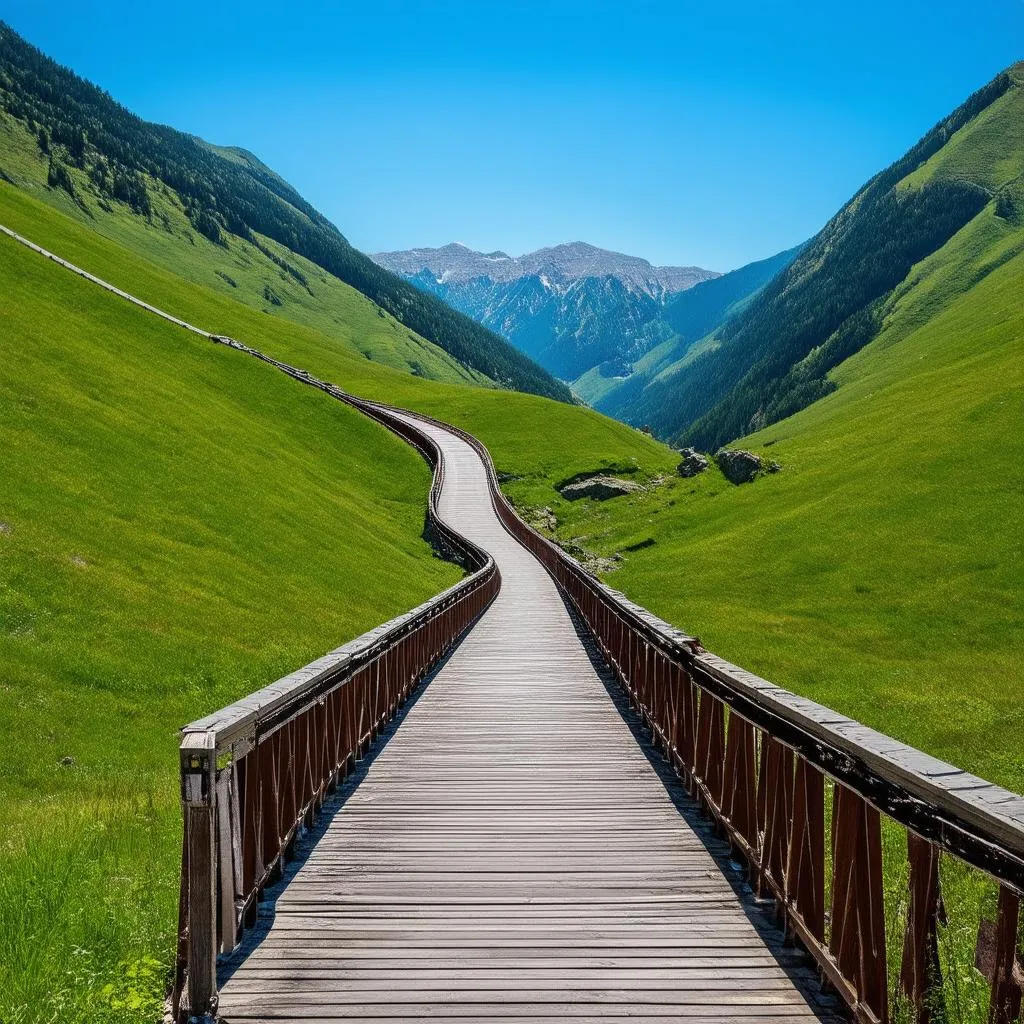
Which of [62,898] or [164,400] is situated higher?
[164,400]

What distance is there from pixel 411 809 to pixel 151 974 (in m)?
3.80

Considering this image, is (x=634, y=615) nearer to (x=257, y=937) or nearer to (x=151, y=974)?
(x=257, y=937)

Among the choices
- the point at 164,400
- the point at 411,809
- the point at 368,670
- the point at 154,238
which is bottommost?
the point at 411,809

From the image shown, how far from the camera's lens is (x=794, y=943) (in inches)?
219

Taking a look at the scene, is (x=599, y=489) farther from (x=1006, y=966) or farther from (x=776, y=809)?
(x=1006, y=966)

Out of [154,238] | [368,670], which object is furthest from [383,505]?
[154,238]

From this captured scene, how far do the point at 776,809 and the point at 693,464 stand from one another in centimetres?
6653

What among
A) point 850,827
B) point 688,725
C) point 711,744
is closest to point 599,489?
point 688,725

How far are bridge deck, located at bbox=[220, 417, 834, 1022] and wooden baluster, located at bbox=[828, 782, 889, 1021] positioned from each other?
1.52 ft

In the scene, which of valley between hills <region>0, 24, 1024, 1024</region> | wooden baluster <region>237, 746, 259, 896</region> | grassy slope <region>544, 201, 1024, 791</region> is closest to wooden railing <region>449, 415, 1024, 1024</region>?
valley between hills <region>0, 24, 1024, 1024</region>

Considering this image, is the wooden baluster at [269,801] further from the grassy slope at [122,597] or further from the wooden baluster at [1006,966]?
the wooden baluster at [1006,966]

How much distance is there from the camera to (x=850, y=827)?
4641 mm

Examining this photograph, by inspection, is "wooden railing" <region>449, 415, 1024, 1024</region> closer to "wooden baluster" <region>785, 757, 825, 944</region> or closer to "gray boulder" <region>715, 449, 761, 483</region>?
"wooden baluster" <region>785, 757, 825, 944</region>

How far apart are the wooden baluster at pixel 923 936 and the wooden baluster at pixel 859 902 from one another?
0.28m
